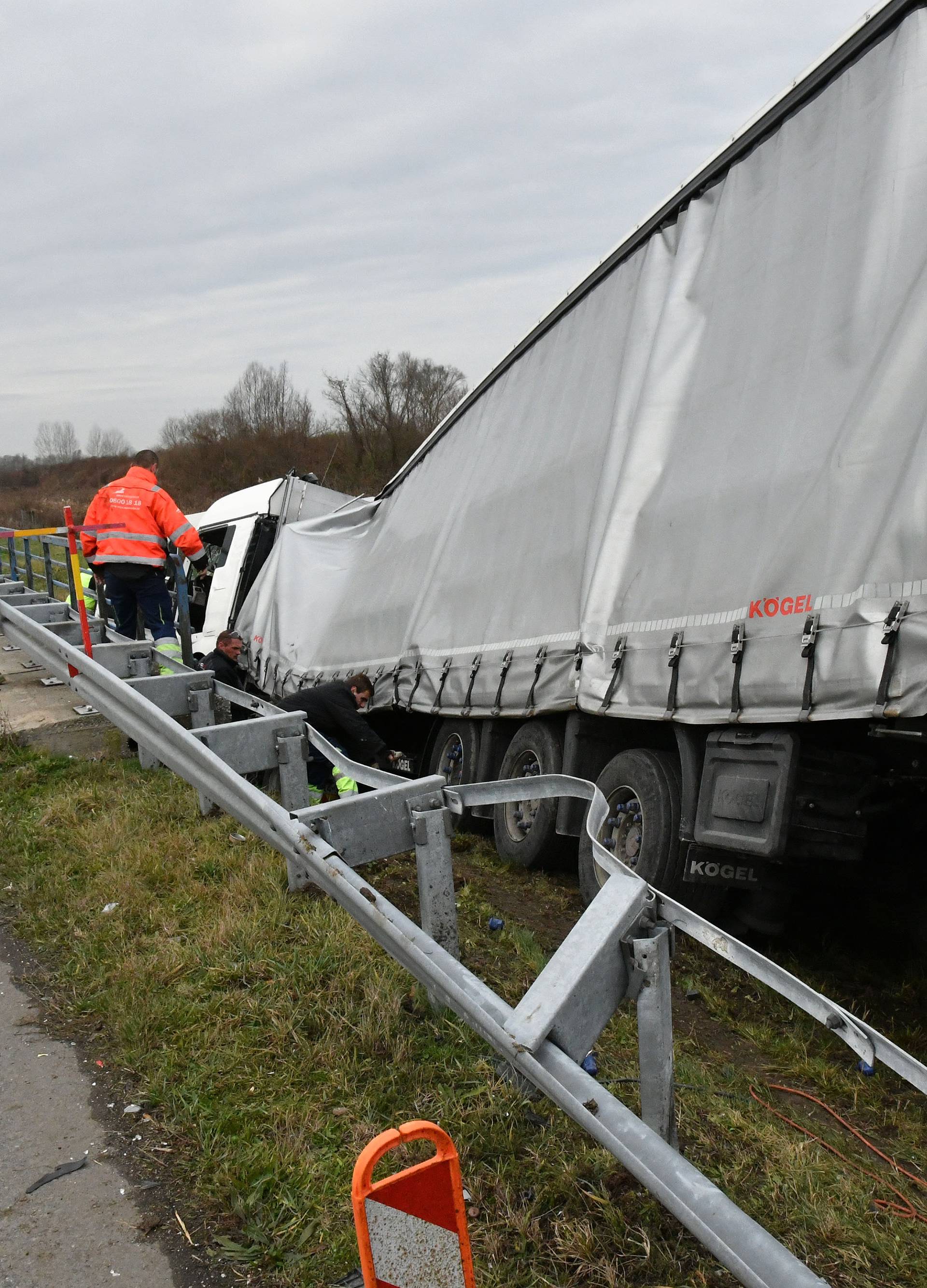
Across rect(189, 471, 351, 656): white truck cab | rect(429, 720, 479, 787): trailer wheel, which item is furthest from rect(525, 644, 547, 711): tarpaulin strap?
rect(189, 471, 351, 656): white truck cab

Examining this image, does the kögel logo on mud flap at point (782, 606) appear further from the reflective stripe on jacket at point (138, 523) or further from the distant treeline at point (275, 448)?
the distant treeline at point (275, 448)

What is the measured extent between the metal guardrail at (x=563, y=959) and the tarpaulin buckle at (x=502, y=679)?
4.82ft

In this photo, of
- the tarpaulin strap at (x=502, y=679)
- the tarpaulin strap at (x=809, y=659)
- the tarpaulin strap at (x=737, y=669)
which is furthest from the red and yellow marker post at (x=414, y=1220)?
the tarpaulin strap at (x=502, y=679)

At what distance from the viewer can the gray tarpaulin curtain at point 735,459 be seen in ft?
12.3

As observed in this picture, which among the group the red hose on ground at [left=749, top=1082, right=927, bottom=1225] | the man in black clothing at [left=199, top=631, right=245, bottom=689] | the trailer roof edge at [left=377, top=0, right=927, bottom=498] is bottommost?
the red hose on ground at [left=749, top=1082, right=927, bottom=1225]

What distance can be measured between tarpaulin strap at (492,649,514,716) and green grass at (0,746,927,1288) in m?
1.05

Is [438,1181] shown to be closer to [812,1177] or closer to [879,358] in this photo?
[812,1177]

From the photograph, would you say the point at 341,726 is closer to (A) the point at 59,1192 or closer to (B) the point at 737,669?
(B) the point at 737,669

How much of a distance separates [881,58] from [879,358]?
125cm

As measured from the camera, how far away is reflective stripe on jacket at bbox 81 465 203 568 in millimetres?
8125

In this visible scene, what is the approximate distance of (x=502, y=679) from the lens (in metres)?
6.21

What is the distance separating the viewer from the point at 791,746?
4031 millimetres

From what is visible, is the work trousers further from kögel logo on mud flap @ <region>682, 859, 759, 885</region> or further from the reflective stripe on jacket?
kögel logo on mud flap @ <region>682, 859, 759, 885</region>

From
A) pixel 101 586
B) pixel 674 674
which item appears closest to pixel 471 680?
pixel 674 674
